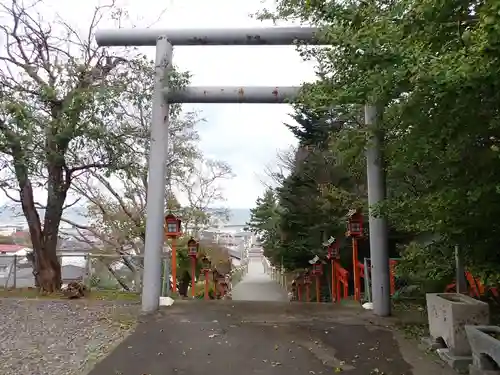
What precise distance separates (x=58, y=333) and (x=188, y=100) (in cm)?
433

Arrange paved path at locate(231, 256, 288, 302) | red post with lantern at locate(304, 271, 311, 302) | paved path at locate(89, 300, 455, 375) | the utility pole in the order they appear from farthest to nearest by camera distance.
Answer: paved path at locate(231, 256, 288, 302), red post with lantern at locate(304, 271, 311, 302), the utility pole, paved path at locate(89, 300, 455, 375)

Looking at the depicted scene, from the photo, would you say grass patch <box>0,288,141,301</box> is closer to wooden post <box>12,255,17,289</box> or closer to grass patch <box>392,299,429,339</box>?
wooden post <box>12,255,17,289</box>

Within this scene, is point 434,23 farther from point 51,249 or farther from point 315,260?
point 315,260

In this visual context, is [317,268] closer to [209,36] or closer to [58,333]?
Answer: [209,36]

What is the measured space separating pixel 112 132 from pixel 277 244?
9.10 m

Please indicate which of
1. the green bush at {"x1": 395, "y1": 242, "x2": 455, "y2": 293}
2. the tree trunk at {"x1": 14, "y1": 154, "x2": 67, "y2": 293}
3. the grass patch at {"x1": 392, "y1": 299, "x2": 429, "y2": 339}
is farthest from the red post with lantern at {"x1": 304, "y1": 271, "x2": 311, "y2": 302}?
the green bush at {"x1": 395, "y1": 242, "x2": 455, "y2": 293}

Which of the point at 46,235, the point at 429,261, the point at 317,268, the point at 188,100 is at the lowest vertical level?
the point at 317,268

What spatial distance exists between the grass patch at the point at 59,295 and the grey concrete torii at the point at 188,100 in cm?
203

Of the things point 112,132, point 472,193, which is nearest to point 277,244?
point 112,132

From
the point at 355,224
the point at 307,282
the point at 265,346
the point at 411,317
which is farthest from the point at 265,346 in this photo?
the point at 307,282

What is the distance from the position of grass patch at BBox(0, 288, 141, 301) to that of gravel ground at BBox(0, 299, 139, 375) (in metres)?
0.65

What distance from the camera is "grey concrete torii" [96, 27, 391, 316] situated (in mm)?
7410

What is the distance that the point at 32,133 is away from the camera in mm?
7828

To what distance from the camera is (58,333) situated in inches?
243
